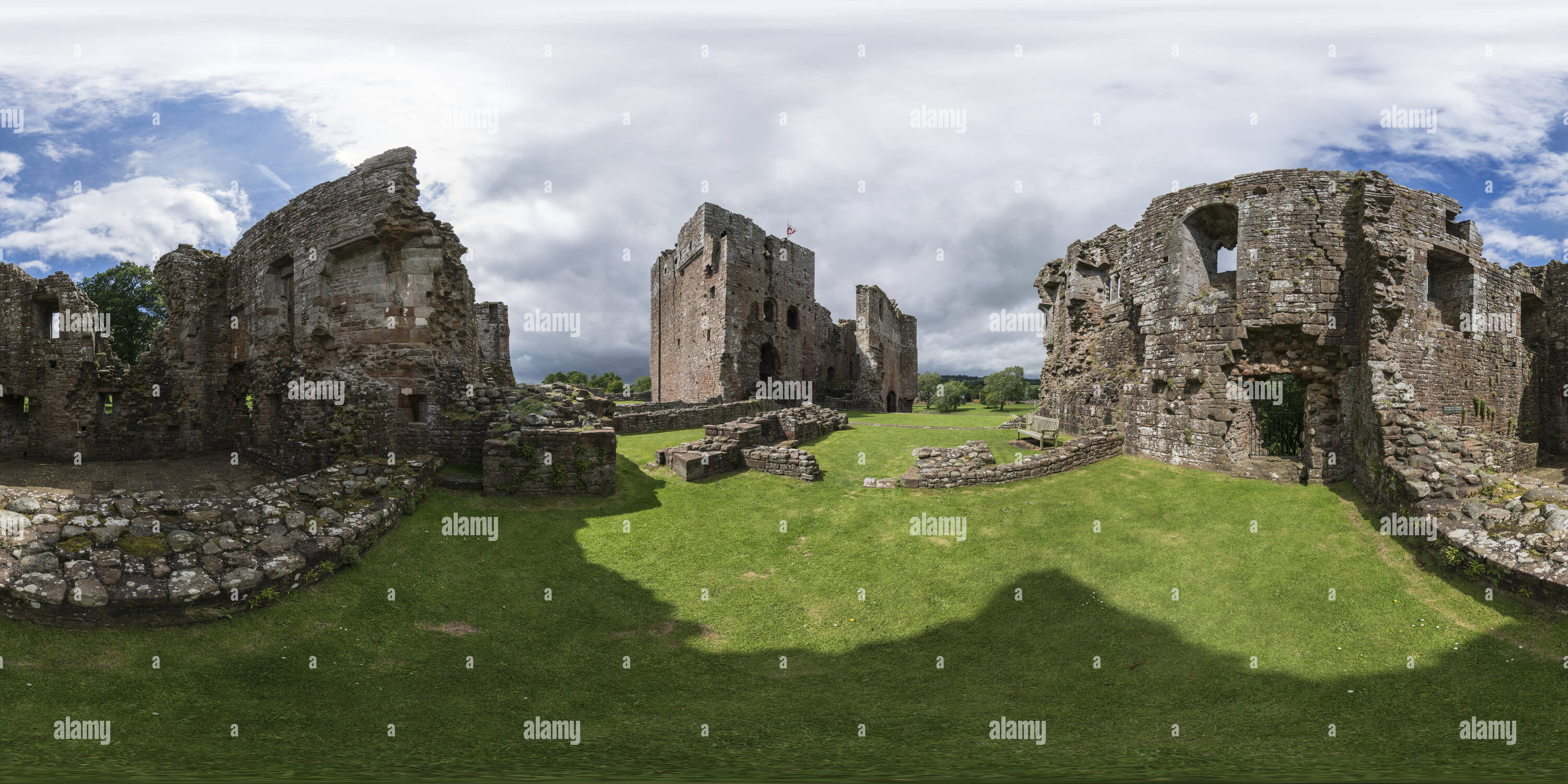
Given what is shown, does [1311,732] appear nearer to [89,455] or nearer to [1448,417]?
[1448,417]

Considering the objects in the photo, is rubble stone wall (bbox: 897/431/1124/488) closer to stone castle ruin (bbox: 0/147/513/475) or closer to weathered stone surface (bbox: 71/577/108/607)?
stone castle ruin (bbox: 0/147/513/475)

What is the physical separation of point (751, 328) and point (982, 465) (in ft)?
73.0

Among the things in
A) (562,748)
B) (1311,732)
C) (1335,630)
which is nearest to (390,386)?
(562,748)

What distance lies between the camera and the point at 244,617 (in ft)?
A: 23.0

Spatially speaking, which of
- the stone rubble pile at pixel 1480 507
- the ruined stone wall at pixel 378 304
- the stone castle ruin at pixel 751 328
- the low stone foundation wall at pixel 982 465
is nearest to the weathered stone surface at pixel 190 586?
the ruined stone wall at pixel 378 304

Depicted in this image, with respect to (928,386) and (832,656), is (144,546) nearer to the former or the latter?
(832,656)

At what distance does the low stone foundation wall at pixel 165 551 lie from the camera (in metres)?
6.29

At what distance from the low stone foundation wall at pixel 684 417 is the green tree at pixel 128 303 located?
97.9 feet

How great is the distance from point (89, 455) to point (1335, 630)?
32419mm

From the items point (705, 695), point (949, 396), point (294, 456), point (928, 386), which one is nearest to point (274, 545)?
point (705, 695)

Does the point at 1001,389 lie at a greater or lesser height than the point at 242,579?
greater

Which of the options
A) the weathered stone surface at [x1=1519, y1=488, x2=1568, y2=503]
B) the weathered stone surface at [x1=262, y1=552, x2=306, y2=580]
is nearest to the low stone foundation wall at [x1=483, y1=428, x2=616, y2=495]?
the weathered stone surface at [x1=262, y1=552, x2=306, y2=580]

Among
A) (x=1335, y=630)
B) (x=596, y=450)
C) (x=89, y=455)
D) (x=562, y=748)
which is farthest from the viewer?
(x=89, y=455)

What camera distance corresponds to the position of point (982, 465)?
14.4 metres
